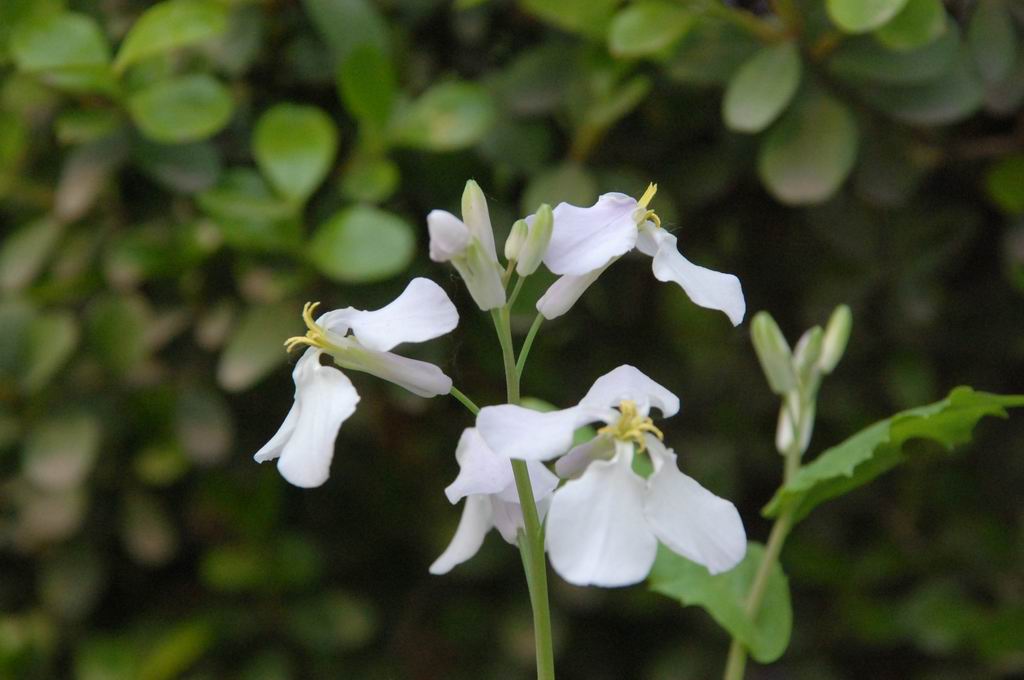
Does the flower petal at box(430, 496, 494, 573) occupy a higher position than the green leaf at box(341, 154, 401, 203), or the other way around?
the flower petal at box(430, 496, 494, 573)

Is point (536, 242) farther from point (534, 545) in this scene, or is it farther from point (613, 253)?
point (534, 545)

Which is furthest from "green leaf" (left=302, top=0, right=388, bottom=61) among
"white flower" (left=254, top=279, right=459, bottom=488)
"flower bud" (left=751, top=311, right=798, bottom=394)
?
"white flower" (left=254, top=279, right=459, bottom=488)

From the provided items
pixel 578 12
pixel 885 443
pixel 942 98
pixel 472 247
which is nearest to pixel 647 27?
pixel 578 12

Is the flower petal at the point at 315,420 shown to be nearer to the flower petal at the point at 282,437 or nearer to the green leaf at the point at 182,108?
the flower petal at the point at 282,437

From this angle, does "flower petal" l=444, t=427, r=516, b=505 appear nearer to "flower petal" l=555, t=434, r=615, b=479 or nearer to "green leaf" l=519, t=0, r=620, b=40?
"flower petal" l=555, t=434, r=615, b=479

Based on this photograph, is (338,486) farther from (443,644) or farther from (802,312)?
(802,312)

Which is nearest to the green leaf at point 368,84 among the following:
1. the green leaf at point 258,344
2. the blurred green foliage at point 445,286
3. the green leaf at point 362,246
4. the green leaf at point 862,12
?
the blurred green foliage at point 445,286
